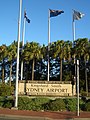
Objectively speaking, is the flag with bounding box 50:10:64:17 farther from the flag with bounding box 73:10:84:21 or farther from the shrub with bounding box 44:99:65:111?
the shrub with bounding box 44:99:65:111

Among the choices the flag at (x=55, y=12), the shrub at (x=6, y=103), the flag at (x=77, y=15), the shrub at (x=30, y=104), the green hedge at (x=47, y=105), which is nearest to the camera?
the green hedge at (x=47, y=105)

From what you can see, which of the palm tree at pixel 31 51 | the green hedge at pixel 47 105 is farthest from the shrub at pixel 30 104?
the palm tree at pixel 31 51

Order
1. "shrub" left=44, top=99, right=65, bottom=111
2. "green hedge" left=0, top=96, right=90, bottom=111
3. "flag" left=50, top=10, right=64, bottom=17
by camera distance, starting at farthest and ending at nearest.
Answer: "flag" left=50, top=10, right=64, bottom=17 < "green hedge" left=0, top=96, right=90, bottom=111 < "shrub" left=44, top=99, right=65, bottom=111

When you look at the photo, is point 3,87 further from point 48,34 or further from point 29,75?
point 29,75

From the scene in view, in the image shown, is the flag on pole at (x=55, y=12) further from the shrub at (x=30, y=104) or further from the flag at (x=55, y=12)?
the shrub at (x=30, y=104)

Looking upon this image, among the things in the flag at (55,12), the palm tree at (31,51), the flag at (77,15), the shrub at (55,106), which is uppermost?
the flag at (55,12)

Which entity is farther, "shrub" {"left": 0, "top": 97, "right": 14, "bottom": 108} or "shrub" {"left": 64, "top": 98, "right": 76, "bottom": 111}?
"shrub" {"left": 0, "top": 97, "right": 14, "bottom": 108}

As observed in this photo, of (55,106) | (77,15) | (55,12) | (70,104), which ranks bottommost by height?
(55,106)

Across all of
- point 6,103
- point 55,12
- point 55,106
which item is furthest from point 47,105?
point 55,12

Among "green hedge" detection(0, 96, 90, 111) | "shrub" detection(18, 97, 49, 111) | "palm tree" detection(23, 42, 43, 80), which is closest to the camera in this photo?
"green hedge" detection(0, 96, 90, 111)

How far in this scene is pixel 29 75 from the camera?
7494cm

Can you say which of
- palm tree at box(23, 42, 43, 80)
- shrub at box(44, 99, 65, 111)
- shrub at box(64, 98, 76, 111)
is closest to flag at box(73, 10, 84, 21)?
palm tree at box(23, 42, 43, 80)

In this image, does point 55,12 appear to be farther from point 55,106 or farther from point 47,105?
point 55,106

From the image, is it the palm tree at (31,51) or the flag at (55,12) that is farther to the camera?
the palm tree at (31,51)
